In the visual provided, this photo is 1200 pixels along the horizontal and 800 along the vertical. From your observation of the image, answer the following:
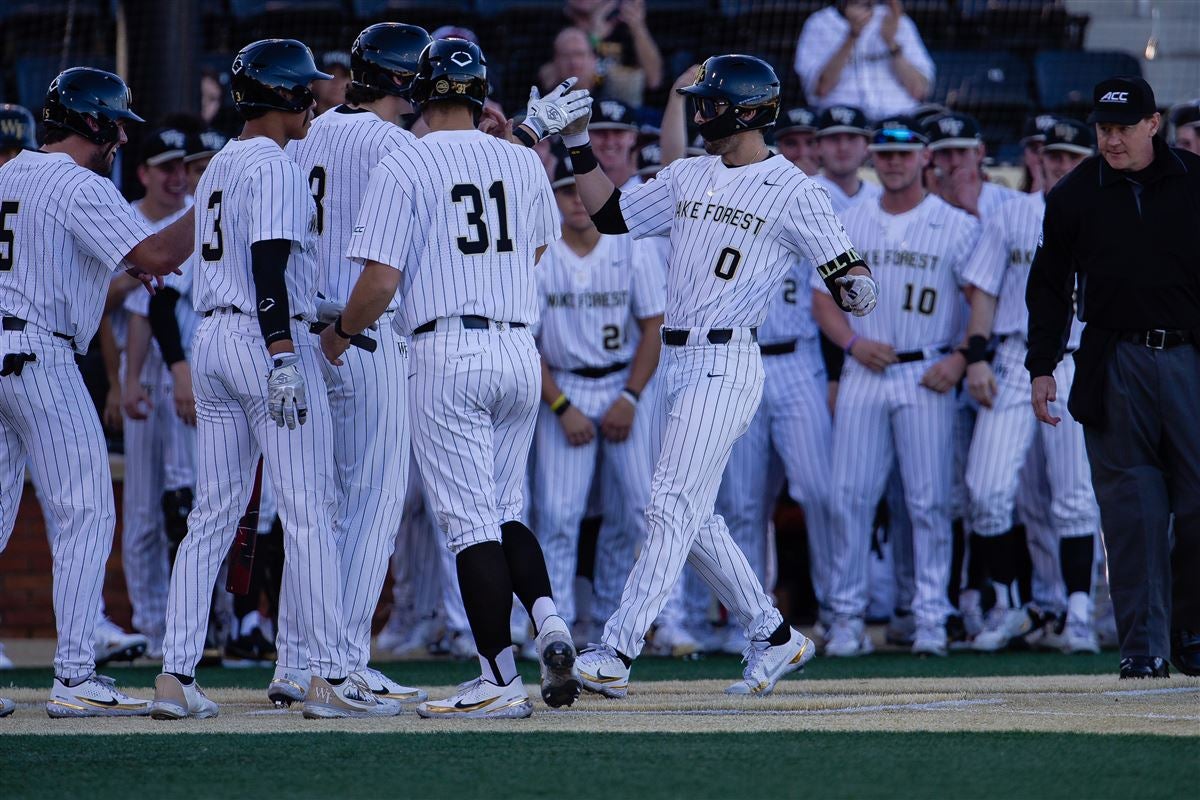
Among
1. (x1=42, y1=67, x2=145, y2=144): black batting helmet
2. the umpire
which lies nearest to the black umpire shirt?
the umpire

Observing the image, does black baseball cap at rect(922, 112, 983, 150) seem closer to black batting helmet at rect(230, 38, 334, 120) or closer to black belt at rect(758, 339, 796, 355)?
black belt at rect(758, 339, 796, 355)

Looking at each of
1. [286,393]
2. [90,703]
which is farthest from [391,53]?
[90,703]

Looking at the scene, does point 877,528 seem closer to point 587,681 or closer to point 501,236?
point 587,681

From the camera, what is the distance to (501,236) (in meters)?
5.09

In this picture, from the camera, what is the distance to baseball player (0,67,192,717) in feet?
17.9

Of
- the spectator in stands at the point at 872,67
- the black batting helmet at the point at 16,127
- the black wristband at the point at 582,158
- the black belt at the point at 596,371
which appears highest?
the spectator in stands at the point at 872,67

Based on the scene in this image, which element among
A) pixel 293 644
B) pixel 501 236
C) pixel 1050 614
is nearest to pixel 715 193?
pixel 501 236

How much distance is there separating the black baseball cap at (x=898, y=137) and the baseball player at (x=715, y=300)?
2.43 metres

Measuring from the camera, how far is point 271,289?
5020 mm

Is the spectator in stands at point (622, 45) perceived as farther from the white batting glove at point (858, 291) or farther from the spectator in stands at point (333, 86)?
the white batting glove at point (858, 291)

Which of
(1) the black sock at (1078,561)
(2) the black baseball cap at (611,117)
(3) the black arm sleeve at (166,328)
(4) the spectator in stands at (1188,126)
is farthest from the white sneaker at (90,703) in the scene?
(4) the spectator in stands at (1188,126)

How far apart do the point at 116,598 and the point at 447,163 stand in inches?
202

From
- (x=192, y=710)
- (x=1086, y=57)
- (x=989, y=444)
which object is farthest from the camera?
(x=1086, y=57)

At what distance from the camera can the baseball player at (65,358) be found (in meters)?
5.46
